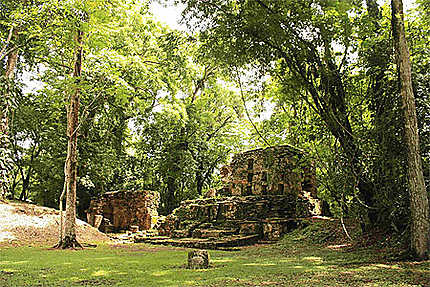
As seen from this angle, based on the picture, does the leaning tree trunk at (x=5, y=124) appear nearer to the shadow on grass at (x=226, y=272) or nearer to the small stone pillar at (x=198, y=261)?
the shadow on grass at (x=226, y=272)

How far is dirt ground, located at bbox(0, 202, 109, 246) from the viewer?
10.8 metres

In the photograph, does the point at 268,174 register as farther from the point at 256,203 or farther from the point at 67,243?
the point at 67,243

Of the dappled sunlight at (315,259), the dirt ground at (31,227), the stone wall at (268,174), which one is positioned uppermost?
the stone wall at (268,174)

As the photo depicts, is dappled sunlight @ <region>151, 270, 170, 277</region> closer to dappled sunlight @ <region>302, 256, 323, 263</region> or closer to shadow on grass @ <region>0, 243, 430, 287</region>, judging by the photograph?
shadow on grass @ <region>0, 243, 430, 287</region>

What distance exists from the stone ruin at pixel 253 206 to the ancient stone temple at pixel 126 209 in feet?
12.0

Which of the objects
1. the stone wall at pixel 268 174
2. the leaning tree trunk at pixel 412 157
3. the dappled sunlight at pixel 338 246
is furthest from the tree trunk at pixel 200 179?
the leaning tree trunk at pixel 412 157

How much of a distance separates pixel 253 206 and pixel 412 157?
25.3 feet

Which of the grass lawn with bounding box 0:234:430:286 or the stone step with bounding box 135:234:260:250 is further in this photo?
the stone step with bounding box 135:234:260:250

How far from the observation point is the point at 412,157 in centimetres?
588

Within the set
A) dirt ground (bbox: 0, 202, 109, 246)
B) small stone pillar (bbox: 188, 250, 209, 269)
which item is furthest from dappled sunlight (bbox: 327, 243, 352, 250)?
dirt ground (bbox: 0, 202, 109, 246)

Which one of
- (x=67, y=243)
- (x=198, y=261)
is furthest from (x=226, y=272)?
(x=67, y=243)

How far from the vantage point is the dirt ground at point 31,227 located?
1083 centimetres

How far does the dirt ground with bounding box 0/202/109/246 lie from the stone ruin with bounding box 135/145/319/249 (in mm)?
2100

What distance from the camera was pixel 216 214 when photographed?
13.7 metres
